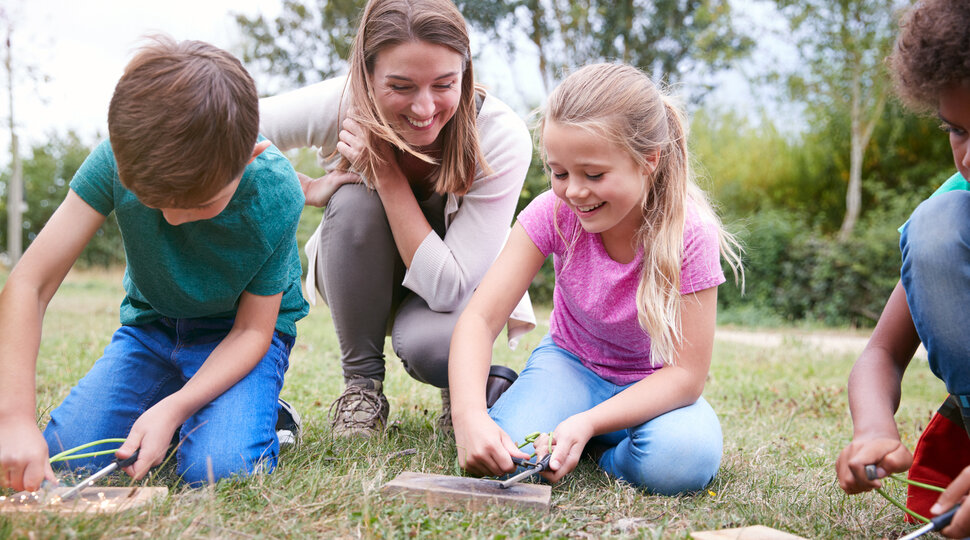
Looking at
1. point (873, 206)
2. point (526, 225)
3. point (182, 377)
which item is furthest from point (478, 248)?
point (873, 206)

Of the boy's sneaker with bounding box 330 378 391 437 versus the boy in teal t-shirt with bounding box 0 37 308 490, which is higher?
the boy in teal t-shirt with bounding box 0 37 308 490

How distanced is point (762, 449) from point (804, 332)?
7804mm

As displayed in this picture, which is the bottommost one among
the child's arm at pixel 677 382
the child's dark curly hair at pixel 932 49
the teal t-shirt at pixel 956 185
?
the child's arm at pixel 677 382

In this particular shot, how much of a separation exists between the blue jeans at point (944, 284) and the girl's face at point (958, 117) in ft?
0.42

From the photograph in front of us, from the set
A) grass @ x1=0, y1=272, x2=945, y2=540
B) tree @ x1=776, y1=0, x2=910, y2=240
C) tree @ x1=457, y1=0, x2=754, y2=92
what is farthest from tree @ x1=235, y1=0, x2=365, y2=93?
grass @ x1=0, y1=272, x2=945, y2=540

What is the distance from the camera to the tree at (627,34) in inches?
588

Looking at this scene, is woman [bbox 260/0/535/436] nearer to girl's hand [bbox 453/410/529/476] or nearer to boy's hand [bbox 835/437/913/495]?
girl's hand [bbox 453/410/529/476]

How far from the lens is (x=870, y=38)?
12.2 metres

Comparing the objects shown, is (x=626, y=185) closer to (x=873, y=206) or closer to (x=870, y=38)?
(x=870, y=38)

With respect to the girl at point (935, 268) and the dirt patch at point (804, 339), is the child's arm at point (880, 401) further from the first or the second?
the dirt patch at point (804, 339)

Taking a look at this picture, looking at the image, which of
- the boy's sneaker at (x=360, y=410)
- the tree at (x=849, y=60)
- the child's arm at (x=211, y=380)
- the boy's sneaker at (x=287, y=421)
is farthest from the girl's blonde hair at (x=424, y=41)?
the tree at (x=849, y=60)

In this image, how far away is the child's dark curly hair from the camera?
5.05 ft

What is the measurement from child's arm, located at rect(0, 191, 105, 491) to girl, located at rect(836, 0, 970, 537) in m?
1.94

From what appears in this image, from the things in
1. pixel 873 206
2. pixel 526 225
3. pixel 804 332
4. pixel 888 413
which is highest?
pixel 526 225
